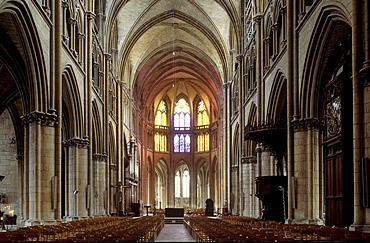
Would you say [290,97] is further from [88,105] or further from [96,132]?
[96,132]

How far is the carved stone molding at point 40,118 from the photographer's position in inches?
927

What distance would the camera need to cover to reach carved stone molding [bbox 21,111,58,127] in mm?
23547

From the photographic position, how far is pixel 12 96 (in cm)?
3108

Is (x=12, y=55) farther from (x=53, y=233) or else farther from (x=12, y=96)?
(x=53, y=233)

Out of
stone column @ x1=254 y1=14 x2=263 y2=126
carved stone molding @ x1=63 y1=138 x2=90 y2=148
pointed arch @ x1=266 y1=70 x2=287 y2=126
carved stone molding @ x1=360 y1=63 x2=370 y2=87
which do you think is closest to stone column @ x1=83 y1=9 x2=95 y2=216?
carved stone molding @ x1=63 y1=138 x2=90 y2=148

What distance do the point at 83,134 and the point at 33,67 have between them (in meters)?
10.4

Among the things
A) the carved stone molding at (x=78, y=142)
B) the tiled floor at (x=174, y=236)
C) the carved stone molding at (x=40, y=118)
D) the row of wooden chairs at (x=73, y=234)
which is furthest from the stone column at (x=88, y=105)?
the row of wooden chairs at (x=73, y=234)

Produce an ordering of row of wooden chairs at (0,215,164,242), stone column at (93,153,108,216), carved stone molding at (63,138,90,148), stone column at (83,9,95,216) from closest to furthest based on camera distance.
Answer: row of wooden chairs at (0,215,164,242), carved stone molding at (63,138,90,148), stone column at (83,9,95,216), stone column at (93,153,108,216)

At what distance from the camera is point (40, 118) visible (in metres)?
23.7

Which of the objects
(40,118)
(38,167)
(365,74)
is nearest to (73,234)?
(38,167)

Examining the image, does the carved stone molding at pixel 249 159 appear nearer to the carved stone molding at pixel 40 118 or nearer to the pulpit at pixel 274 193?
the pulpit at pixel 274 193

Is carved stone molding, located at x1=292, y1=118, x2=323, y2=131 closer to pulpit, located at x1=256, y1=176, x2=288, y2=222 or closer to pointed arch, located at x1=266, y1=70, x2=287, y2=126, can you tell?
pulpit, located at x1=256, y1=176, x2=288, y2=222

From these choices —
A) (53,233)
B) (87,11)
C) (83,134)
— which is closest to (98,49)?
(87,11)

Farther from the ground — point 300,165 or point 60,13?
point 60,13
